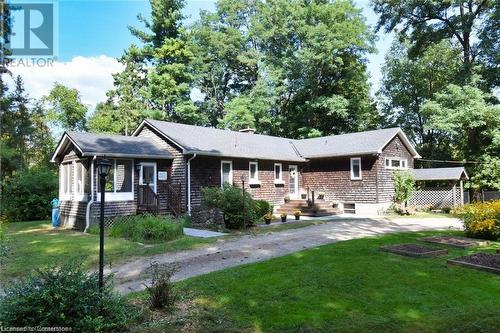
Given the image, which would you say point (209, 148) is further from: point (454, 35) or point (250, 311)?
point (454, 35)

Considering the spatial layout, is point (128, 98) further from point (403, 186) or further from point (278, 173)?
point (403, 186)

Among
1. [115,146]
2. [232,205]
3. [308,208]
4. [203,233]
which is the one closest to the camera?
[203,233]

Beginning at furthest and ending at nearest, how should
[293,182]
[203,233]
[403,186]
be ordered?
[293,182] → [403,186] → [203,233]

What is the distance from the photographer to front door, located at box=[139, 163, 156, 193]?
16.4 metres

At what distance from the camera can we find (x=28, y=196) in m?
20.7

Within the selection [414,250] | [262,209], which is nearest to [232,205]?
[262,209]

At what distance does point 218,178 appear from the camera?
18.5 m

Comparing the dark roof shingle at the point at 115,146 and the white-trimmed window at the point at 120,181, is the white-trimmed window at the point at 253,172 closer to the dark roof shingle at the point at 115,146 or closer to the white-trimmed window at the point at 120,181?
the dark roof shingle at the point at 115,146

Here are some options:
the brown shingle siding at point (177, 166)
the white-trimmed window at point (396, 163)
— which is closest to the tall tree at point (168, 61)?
the brown shingle siding at point (177, 166)

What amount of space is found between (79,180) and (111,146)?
2.14 m

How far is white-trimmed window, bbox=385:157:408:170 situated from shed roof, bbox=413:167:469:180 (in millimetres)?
891

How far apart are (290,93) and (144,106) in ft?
51.1

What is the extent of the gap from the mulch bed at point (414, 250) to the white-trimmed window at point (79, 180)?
12.6 m

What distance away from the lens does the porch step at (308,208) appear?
64.5ft
